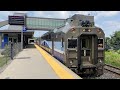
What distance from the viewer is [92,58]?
14.3m

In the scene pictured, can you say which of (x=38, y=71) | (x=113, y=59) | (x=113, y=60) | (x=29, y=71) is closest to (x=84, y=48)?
(x=38, y=71)

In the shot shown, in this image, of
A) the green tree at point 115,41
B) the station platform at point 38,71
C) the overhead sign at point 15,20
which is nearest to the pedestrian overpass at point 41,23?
the overhead sign at point 15,20

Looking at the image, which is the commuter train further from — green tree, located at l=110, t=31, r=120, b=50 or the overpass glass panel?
the overpass glass panel

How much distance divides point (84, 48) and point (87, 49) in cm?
20

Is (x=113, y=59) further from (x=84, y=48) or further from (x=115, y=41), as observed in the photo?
(x=115, y=41)

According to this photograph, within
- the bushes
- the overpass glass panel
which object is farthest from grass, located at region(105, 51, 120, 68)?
the overpass glass panel

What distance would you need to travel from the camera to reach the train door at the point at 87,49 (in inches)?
552

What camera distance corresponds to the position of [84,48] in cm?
1419

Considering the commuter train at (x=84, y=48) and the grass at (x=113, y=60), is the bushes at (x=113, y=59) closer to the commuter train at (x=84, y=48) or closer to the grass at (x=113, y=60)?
the grass at (x=113, y=60)

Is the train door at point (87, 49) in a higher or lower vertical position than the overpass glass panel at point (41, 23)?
lower
